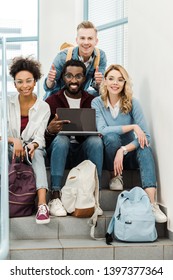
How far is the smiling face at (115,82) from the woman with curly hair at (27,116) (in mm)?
466

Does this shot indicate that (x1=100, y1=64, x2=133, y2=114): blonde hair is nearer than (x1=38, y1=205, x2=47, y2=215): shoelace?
No

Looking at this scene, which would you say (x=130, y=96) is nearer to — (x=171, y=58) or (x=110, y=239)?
(x=171, y=58)

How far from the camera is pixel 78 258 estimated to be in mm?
3199

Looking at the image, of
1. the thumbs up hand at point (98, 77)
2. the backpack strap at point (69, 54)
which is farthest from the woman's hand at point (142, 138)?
the backpack strap at point (69, 54)

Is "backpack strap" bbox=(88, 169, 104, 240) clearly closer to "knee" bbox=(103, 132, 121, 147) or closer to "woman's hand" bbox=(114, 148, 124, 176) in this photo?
"woman's hand" bbox=(114, 148, 124, 176)

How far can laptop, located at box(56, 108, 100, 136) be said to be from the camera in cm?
383

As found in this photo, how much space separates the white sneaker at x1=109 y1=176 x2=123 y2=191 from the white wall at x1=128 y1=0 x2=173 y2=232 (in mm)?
270

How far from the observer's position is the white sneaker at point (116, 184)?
3842 mm

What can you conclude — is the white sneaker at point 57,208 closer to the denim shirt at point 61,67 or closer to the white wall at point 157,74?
the white wall at point 157,74

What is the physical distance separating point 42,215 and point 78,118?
81 centimetres

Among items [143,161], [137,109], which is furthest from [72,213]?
[137,109]

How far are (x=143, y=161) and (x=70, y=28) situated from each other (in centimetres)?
366

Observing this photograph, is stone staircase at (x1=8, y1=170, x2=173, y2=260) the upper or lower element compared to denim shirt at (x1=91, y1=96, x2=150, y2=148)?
lower

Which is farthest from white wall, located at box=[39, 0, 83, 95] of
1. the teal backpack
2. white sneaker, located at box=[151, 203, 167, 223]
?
the teal backpack
